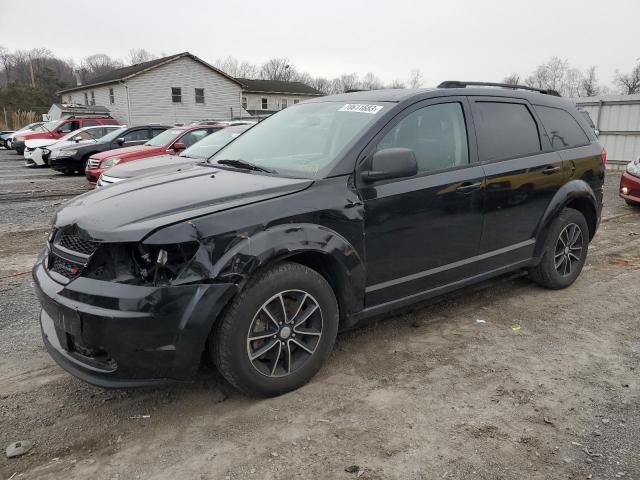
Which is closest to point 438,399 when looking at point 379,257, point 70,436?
point 379,257

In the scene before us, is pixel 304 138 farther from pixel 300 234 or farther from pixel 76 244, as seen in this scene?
pixel 76 244

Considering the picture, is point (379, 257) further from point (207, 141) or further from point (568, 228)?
point (207, 141)

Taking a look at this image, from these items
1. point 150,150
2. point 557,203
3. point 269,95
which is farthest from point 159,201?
point 269,95

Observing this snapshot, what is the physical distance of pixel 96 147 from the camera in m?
15.2

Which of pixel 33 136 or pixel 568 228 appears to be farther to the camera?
pixel 33 136

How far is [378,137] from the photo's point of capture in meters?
3.44

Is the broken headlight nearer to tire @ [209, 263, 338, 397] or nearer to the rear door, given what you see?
tire @ [209, 263, 338, 397]

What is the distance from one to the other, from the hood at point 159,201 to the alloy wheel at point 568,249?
294 cm

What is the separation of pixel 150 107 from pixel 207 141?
28.6 metres

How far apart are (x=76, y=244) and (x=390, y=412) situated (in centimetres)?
205

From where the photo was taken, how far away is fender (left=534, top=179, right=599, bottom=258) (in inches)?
179

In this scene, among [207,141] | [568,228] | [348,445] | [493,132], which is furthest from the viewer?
[207,141]

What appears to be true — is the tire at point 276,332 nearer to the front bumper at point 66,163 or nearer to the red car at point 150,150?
the red car at point 150,150

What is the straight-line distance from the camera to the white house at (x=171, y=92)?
34.7 m
